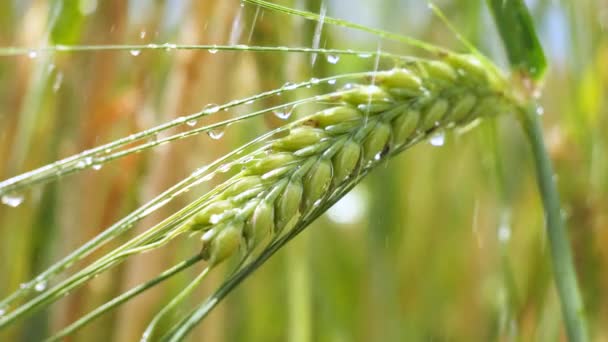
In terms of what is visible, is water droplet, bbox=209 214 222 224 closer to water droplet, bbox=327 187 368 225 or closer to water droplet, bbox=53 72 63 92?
water droplet, bbox=53 72 63 92

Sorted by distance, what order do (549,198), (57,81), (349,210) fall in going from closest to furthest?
(549,198) → (57,81) → (349,210)

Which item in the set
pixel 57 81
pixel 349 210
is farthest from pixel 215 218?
pixel 349 210

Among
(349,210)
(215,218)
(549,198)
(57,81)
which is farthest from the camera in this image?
(349,210)

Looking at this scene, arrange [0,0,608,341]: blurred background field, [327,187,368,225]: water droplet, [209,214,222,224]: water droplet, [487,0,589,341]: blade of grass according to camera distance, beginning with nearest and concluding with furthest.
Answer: [209,214,222,224]: water droplet, [487,0,589,341]: blade of grass, [0,0,608,341]: blurred background field, [327,187,368,225]: water droplet

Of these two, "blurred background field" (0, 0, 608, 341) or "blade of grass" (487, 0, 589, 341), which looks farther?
"blurred background field" (0, 0, 608, 341)

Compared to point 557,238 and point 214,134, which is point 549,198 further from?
point 214,134

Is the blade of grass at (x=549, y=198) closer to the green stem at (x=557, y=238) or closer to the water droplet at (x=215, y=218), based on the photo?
the green stem at (x=557, y=238)

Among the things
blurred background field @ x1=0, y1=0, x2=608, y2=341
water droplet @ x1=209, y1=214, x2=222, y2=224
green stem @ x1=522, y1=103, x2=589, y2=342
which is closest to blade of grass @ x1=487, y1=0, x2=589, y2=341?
green stem @ x1=522, y1=103, x2=589, y2=342
